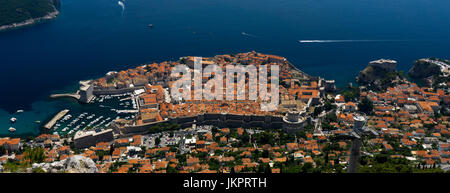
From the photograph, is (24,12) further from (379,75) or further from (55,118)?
(379,75)

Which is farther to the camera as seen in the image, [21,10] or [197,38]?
[21,10]

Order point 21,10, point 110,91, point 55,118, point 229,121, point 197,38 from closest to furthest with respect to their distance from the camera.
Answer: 1. point 229,121
2. point 55,118
3. point 110,91
4. point 197,38
5. point 21,10

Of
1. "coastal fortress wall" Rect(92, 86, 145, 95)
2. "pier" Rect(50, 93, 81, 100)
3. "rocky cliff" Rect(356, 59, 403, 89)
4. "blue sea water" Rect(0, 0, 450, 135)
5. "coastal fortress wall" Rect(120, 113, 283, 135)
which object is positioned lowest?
"coastal fortress wall" Rect(120, 113, 283, 135)

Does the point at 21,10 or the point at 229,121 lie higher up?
the point at 21,10

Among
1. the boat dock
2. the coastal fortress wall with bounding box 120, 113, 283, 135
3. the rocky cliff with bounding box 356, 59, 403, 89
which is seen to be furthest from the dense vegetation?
the rocky cliff with bounding box 356, 59, 403, 89

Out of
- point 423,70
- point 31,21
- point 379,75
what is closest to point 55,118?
point 379,75

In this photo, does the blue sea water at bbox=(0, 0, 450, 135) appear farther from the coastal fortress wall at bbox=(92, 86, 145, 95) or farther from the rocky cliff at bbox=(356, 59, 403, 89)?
the coastal fortress wall at bbox=(92, 86, 145, 95)

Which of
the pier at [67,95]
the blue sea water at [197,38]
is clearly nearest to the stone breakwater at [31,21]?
the blue sea water at [197,38]
